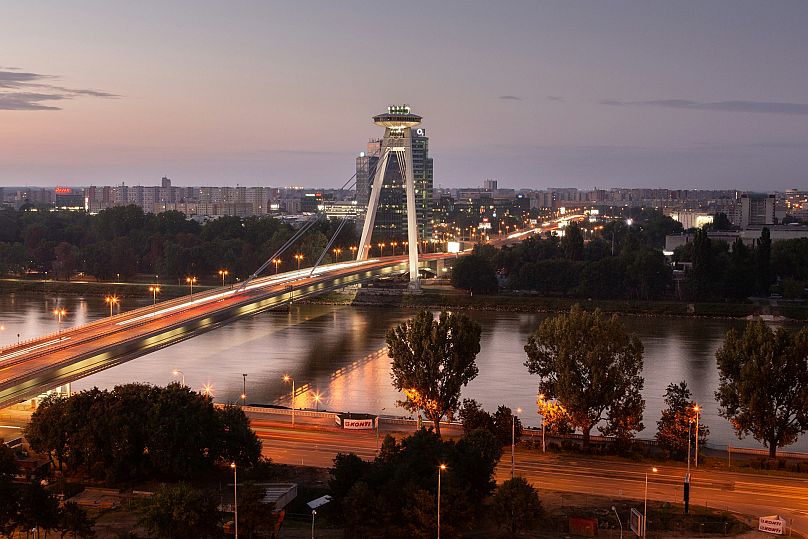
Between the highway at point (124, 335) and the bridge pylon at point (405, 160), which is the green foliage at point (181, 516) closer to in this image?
the highway at point (124, 335)

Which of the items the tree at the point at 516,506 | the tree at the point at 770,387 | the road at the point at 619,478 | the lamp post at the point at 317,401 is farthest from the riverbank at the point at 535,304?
the tree at the point at 516,506

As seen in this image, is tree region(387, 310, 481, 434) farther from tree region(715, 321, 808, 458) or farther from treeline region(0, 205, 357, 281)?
treeline region(0, 205, 357, 281)

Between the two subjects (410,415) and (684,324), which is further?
(684,324)

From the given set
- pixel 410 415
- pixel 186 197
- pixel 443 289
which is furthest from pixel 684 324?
pixel 186 197

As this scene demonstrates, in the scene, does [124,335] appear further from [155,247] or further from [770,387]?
[155,247]

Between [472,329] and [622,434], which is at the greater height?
[472,329]

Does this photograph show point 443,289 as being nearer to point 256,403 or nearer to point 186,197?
point 256,403

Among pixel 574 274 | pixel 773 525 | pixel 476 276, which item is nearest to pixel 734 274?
pixel 574 274
